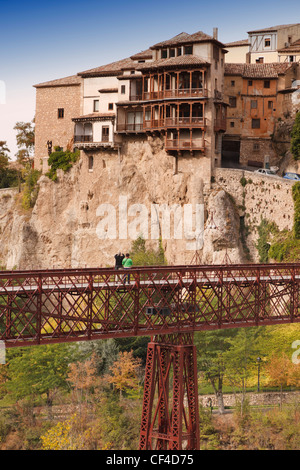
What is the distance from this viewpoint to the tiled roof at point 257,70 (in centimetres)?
9100

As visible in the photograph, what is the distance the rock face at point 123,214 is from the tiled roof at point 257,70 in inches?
434

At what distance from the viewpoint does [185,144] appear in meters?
84.4

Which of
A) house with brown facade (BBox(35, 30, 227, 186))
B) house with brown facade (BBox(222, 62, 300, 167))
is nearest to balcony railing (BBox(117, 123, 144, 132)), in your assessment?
house with brown facade (BBox(35, 30, 227, 186))

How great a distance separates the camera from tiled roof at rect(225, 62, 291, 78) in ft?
299

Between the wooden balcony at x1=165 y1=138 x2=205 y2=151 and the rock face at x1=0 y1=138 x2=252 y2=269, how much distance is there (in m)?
1.33

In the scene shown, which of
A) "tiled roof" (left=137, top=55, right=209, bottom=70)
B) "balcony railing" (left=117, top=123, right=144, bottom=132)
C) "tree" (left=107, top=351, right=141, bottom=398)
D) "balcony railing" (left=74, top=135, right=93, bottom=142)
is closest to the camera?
"tree" (left=107, top=351, right=141, bottom=398)

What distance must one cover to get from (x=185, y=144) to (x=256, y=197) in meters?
8.07

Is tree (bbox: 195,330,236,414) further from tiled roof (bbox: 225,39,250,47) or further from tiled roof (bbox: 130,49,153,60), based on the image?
tiled roof (bbox: 225,39,250,47)

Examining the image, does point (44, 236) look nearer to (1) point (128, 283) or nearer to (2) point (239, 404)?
(2) point (239, 404)

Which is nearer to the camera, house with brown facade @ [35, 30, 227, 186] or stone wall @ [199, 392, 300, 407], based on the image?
stone wall @ [199, 392, 300, 407]

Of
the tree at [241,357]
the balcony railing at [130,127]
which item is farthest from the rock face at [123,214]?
the tree at [241,357]

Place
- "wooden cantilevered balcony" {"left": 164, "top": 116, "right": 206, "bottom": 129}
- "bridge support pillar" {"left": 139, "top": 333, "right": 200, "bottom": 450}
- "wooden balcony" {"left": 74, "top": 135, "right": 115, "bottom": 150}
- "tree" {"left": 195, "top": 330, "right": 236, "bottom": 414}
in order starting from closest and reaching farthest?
1. "bridge support pillar" {"left": 139, "top": 333, "right": 200, "bottom": 450}
2. "tree" {"left": 195, "top": 330, "right": 236, "bottom": 414}
3. "wooden cantilevered balcony" {"left": 164, "top": 116, "right": 206, "bottom": 129}
4. "wooden balcony" {"left": 74, "top": 135, "right": 115, "bottom": 150}

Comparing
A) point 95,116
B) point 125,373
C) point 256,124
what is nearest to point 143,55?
point 95,116

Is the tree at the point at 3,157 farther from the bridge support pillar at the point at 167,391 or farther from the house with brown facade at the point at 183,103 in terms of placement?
the bridge support pillar at the point at 167,391
